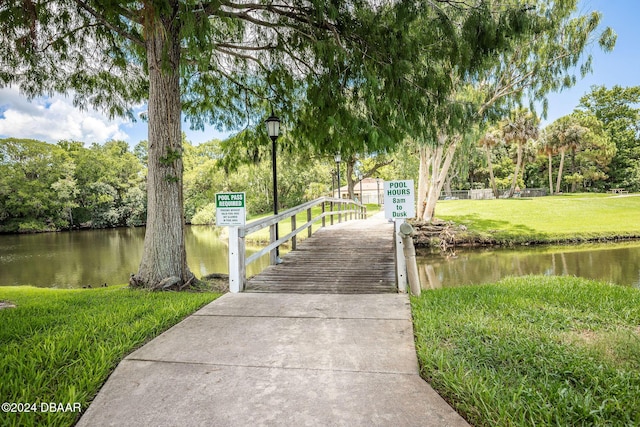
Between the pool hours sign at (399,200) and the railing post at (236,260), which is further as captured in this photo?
the railing post at (236,260)

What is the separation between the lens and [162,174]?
5746mm

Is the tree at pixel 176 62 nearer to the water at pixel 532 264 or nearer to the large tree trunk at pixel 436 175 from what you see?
the water at pixel 532 264

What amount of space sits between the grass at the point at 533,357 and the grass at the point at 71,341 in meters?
2.52

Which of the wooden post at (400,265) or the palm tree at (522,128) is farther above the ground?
the palm tree at (522,128)

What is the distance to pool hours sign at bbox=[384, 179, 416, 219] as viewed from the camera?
504 cm

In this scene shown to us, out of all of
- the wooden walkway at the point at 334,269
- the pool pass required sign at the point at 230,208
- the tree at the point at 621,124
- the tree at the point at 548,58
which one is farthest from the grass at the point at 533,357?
the tree at the point at 621,124

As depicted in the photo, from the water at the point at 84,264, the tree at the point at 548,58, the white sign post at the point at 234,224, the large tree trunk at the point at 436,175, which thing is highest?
the tree at the point at 548,58

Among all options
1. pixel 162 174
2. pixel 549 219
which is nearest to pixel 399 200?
pixel 162 174

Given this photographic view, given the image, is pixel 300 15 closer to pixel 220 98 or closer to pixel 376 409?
pixel 220 98

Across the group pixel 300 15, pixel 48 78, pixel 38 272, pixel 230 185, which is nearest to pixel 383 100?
pixel 300 15

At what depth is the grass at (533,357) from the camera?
6.70 ft

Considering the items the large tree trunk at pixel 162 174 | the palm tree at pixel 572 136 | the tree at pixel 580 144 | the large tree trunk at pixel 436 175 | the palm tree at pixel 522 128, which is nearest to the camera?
the large tree trunk at pixel 162 174

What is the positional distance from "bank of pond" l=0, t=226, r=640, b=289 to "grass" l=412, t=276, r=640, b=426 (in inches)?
243

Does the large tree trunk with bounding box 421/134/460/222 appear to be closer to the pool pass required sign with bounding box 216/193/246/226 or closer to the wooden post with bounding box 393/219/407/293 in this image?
the wooden post with bounding box 393/219/407/293
